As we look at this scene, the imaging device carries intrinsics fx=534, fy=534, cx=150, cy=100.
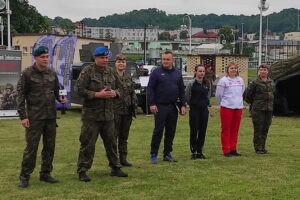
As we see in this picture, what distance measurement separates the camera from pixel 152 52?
45.3 metres

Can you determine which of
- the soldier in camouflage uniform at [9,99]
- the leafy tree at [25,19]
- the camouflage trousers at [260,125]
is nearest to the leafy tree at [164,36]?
the leafy tree at [25,19]

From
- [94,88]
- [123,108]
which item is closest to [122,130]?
[123,108]

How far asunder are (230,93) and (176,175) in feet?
7.65

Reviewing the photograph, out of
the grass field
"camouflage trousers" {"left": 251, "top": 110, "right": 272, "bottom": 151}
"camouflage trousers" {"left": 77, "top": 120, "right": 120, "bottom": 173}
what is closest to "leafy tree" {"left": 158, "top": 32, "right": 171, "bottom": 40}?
the grass field

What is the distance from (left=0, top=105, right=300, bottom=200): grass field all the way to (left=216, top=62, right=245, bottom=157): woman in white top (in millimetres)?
415

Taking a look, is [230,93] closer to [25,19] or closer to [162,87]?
[162,87]

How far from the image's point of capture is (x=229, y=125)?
31.4 ft

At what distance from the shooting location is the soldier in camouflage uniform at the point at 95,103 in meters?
7.24

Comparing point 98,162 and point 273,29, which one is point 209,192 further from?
point 273,29

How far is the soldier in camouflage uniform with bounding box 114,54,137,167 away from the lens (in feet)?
27.7

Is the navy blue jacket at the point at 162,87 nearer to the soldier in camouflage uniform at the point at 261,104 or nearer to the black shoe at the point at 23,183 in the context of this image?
the soldier in camouflage uniform at the point at 261,104

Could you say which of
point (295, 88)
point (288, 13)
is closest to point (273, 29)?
point (288, 13)

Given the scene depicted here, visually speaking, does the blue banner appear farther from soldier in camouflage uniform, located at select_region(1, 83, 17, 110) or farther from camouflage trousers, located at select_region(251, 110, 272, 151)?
camouflage trousers, located at select_region(251, 110, 272, 151)

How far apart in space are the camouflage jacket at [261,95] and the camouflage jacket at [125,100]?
2.61 meters
